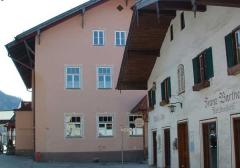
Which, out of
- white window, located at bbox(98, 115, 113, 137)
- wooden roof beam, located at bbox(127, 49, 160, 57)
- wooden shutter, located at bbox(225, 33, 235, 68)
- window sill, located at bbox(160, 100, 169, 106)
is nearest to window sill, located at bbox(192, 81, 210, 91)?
wooden shutter, located at bbox(225, 33, 235, 68)

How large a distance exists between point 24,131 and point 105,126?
22.7 ft

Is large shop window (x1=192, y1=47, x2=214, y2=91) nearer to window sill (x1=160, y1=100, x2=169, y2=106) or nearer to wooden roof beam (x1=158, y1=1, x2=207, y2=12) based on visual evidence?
wooden roof beam (x1=158, y1=1, x2=207, y2=12)

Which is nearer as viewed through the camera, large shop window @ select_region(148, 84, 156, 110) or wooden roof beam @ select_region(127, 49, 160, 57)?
wooden roof beam @ select_region(127, 49, 160, 57)

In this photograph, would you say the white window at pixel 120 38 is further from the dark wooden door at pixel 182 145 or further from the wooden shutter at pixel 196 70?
the wooden shutter at pixel 196 70

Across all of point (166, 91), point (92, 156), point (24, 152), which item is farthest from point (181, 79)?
point (24, 152)

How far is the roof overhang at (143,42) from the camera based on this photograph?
1649 centimetres

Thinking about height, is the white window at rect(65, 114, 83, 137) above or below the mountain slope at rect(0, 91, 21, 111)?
below

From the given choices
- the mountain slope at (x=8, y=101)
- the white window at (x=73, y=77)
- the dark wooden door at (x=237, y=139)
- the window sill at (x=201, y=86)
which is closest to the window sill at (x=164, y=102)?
the window sill at (x=201, y=86)

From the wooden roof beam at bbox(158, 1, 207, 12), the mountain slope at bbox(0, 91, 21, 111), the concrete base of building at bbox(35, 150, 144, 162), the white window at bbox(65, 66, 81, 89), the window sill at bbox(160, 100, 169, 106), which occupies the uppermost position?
the mountain slope at bbox(0, 91, 21, 111)

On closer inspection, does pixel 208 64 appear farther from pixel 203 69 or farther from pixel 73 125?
pixel 73 125

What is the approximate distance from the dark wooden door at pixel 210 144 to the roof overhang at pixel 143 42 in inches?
141

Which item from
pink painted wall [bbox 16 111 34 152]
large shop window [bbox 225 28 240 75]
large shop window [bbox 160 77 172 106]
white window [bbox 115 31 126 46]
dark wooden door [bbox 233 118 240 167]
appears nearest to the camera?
large shop window [bbox 225 28 240 75]

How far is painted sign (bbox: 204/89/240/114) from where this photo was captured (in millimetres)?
12245

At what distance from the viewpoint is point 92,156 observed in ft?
107
